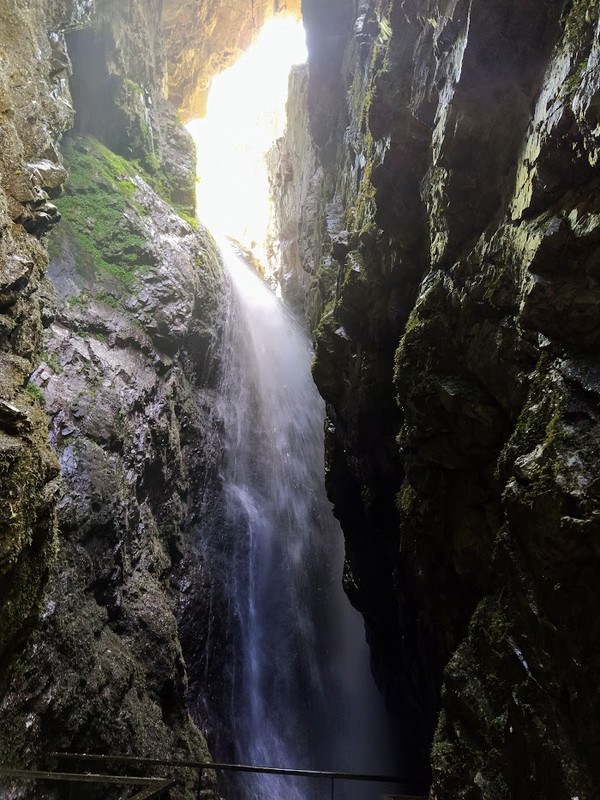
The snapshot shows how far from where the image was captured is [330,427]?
1137 cm

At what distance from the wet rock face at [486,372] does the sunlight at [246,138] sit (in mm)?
18392

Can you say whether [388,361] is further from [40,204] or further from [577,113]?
[40,204]

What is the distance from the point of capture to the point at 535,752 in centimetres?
338

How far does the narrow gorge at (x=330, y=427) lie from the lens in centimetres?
365

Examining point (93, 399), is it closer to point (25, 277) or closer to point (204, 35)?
point (25, 277)

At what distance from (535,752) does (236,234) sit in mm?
30754

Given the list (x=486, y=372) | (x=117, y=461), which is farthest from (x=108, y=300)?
(x=486, y=372)

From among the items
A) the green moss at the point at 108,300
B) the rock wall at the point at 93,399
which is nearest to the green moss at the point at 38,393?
the rock wall at the point at 93,399

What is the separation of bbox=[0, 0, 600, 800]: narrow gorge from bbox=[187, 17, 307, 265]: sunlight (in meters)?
9.76

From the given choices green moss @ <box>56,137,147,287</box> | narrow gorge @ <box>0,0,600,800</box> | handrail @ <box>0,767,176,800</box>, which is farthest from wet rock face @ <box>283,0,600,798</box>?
green moss @ <box>56,137,147,287</box>

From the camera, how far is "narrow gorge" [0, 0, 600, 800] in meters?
3.65

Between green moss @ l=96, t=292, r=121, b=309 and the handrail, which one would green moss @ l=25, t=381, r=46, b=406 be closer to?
green moss @ l=96, t=292, r=121, b=309

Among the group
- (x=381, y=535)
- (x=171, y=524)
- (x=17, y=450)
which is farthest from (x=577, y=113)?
(x=171, y=524)

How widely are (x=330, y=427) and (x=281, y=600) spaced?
4.63m
